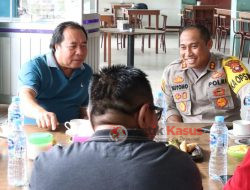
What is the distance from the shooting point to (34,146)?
1893 mm

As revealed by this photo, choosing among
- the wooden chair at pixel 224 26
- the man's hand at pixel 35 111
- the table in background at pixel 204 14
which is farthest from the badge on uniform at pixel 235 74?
the table in background at pixel 204 14

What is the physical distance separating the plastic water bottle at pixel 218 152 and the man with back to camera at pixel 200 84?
0.95 metres

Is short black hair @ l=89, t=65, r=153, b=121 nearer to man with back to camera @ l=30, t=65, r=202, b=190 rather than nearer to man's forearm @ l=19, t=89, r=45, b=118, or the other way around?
man with back to camera @ l=30, t=65, r=202, b=190

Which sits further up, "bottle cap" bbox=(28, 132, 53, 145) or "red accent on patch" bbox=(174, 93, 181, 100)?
"red accent on patch" bbox=(174, 93, 181, 100)

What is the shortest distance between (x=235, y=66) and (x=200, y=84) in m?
0.23

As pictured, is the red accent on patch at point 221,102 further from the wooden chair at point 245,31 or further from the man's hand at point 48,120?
the wooden chair at point 245,31

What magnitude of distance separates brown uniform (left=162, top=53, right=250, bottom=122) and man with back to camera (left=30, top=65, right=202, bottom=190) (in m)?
1.73

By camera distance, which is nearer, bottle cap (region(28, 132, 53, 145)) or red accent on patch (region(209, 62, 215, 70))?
bottle cap (region(28, 132, 53, 145))

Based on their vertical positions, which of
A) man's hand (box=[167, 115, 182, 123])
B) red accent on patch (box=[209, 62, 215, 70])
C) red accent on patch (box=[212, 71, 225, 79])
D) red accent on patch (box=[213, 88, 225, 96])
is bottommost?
man's hand (box=[167, 115, 182, 123])

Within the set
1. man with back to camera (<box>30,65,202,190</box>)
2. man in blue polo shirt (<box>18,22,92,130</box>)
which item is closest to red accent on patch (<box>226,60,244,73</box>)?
man in blue polo shirt (<box>18,22,92,130</box>)

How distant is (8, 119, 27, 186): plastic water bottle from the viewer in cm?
169

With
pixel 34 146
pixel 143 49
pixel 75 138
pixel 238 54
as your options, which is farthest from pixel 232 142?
pixel 143 49

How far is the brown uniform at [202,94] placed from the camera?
116 inches

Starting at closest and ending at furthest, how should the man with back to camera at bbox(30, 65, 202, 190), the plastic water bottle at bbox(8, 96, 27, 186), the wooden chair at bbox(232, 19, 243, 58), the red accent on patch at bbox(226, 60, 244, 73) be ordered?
the man with back to camera at bbox(30, 65, 202, 190)
the plastic water bottle at bbox(8, 96, 27, 186)
the red accent on patch at bbox(226, 60, 244, 73)
the wooden chair at bbox(232, 19, 243, 58)
